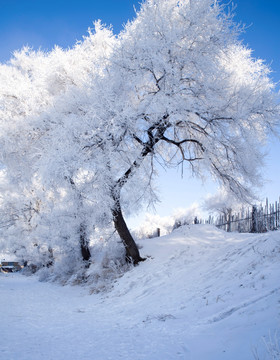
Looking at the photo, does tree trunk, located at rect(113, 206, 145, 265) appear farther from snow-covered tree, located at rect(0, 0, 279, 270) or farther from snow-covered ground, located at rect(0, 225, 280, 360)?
snow-covered ground, located at rect(0, 225, 280, 360)

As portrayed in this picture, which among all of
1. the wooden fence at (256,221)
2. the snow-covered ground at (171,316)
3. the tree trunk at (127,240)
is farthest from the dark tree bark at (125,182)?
the wooden fence at (256,221)

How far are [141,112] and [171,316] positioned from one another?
6064 mm

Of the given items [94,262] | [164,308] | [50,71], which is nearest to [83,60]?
[50,71]

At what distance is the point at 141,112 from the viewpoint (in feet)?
27.9

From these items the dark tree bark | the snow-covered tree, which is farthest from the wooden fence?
the dark tree bark

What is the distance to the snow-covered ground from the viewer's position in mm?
3086

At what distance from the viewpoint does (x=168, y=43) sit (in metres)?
8.04

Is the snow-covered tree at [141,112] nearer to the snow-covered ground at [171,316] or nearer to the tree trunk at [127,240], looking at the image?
the tree trunk at [127,240]

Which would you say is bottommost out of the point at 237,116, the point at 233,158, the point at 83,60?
the point at 233,158

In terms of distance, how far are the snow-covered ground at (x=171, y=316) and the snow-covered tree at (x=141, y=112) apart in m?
2.97

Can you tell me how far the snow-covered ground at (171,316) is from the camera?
3086 mm

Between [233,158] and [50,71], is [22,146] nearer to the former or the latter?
[50,71]

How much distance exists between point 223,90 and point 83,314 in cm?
801

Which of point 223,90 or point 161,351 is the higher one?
point 223,90
